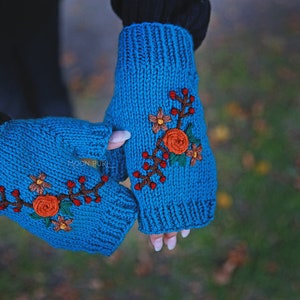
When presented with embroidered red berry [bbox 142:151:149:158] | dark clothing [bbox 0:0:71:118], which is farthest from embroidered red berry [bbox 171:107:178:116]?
dark clothing [bbox 0:0:71:118]

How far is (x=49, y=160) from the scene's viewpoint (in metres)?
1.02

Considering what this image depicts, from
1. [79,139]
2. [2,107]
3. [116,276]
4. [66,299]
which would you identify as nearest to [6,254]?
[66,299]

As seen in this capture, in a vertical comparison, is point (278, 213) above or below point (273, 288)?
above

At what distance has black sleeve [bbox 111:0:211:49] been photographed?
3.57ft

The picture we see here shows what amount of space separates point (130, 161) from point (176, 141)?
127 mm

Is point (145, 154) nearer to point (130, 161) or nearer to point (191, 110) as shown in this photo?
point (130, 161)

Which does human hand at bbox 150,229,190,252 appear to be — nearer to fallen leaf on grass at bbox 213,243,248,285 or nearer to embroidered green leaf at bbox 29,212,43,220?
embroidered green leaf at bbox 29,212,43,220

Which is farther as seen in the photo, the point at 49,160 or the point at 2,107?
the point at 2,107

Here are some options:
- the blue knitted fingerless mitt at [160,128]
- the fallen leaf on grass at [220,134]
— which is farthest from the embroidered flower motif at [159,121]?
the fallen leaf on grass at [220,134]

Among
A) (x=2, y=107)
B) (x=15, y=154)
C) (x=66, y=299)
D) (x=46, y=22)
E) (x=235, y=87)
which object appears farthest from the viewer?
(x=235, y=87)

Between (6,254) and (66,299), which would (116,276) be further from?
(6,254)

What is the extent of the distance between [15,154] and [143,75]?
0.35 meters

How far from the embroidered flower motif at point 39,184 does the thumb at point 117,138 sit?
0.17 metres

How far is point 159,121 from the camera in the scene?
108 cm
